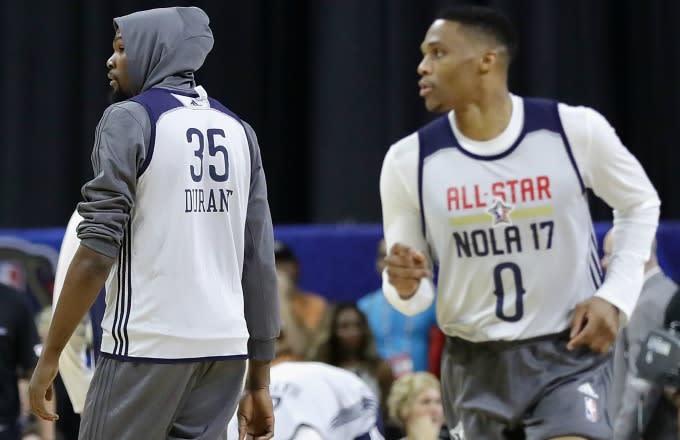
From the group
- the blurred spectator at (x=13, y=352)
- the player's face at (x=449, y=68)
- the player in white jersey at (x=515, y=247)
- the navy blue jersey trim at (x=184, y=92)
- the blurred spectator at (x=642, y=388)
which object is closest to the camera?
the navy blue jersey trim at (x=184, y=92)

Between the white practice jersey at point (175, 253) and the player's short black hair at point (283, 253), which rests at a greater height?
the white practice jersey at point (175, 253)

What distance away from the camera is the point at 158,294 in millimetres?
3354

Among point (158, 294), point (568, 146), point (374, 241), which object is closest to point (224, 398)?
point (158, 294)

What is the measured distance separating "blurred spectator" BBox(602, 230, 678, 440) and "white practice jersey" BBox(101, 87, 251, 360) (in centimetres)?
317

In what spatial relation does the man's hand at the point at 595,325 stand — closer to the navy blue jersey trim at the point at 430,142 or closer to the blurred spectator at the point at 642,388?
the navy blue jersey trim at the point at 430,142

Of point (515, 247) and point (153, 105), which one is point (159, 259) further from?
point (515, 247)

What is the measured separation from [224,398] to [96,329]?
0.79 meters

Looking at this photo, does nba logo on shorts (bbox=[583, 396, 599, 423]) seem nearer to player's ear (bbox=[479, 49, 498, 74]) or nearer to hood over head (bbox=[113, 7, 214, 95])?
player's ear (bbox=[479, 49, 498, 74])

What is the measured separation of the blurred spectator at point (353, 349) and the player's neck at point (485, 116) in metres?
3.19

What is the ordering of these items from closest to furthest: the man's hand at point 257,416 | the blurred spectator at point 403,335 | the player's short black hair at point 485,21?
the man's hand at point 257,416
the player's short black hair at point 485,21
the blurred spectator at point 403,335

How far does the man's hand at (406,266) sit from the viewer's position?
14.0ft

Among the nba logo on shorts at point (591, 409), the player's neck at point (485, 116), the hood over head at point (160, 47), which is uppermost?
the hood over head at point (160, 47)

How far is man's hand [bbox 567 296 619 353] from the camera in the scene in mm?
4324

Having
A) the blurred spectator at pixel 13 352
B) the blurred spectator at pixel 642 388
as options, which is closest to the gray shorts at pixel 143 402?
the blurred spectator at pixel 13 352
